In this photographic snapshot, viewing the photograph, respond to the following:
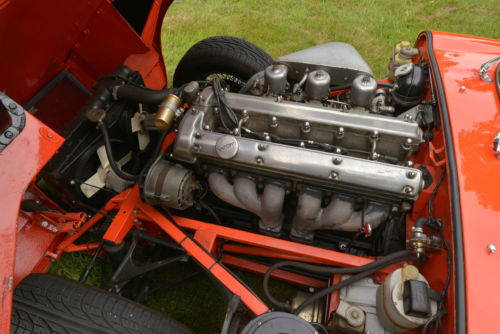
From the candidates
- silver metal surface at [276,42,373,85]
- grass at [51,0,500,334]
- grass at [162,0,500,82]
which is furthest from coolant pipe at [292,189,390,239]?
grass at [162,0,500,82]

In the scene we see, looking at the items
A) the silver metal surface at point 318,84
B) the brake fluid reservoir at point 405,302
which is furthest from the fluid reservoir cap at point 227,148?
the brake fluid reservoir at point 405,302

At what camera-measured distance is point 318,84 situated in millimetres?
1562

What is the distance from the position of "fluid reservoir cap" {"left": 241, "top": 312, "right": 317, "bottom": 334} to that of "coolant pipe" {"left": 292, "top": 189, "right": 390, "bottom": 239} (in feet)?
1.52

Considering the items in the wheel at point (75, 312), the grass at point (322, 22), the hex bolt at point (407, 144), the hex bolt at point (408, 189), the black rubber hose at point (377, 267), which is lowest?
the wheel at point (75, 312)

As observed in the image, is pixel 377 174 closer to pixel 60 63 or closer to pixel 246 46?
pixel 246 46

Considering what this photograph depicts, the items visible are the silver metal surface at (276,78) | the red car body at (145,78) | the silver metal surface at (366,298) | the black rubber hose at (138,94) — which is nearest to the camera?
the red car body at (145,78)

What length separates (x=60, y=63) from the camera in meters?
1.83

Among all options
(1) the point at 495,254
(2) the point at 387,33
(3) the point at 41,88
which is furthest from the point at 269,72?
(2) the point at 387,33

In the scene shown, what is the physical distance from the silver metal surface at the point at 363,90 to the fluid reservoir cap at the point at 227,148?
0.61m

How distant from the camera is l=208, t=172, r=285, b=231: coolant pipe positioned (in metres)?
1.46

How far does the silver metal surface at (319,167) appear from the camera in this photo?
125 cm

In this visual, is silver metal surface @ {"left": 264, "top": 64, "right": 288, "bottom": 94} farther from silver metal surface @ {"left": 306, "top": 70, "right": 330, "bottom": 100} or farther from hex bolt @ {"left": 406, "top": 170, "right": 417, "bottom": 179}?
hex bolt @ {"left": 406, "top": 170, "right": 417, "bottom": 179}

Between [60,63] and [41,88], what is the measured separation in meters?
0.17

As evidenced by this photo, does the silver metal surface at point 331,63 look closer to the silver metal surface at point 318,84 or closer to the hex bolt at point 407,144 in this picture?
the silver metal surface at point 318,84
